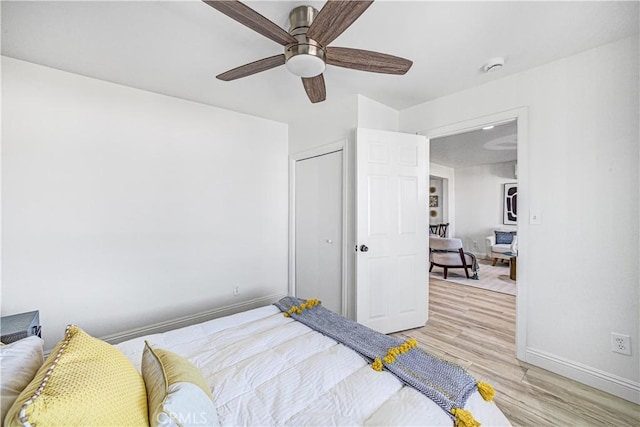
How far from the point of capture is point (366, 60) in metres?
1.61

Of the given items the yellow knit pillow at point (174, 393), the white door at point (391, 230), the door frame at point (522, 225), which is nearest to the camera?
the yellow knit pillow at point (174, 393)

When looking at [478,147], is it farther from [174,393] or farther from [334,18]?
[174,393]

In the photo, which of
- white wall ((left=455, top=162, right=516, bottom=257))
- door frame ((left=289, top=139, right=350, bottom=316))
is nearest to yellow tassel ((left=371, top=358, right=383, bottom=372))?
door frame ((left=289, top=139, right=350, bottom=316))

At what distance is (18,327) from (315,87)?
2422 mm

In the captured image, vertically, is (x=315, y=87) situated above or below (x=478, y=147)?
below

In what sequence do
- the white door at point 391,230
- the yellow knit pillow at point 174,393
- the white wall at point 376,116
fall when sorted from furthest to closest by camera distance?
the white wall at point 376,116 < the white door at point 391,230 < the yellow knit pillow at point 174,393

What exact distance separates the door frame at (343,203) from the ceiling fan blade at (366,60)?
1.08 metres

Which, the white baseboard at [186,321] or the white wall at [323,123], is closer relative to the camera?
the white baseboard at [186,321]

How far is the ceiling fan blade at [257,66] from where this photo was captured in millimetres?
1610

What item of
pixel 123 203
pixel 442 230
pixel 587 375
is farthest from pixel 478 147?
pixel 123 203

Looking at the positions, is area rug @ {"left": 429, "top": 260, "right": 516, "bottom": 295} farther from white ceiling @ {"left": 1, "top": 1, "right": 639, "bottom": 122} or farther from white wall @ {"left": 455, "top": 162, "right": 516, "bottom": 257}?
white ceiling @ {"left": 1, "top": 1, "right": 639, "bottom": 122}

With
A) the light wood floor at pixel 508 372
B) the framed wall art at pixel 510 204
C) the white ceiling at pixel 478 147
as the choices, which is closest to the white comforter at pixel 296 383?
the light wood floor at pixel 508 372

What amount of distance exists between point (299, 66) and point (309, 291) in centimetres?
250

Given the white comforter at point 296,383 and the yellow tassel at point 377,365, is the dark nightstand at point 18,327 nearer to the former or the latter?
the white comforter at point 296,383
